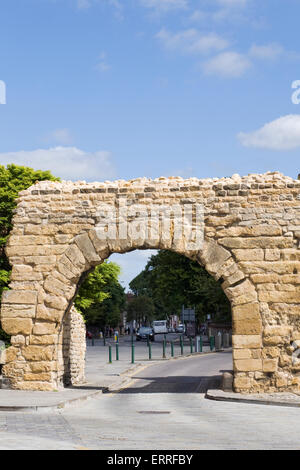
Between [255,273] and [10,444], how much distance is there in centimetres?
773

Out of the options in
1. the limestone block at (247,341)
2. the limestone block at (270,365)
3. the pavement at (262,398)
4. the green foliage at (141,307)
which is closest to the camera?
the pavement at (262,398)

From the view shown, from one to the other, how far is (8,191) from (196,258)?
10.2 m

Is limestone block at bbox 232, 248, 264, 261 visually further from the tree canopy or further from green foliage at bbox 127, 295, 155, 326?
green foliage at bbox 127, 295, 155, 326

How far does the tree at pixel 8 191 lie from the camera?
813 inches

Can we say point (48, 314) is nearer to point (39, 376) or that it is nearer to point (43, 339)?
point (43, 339)

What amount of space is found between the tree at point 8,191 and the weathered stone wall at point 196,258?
5.57m

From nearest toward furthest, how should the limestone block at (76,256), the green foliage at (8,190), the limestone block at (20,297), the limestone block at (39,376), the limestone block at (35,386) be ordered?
the limestone block at (35,386) < the limestone block at (39,376) < the limestone block at (76,256) < the limestone block at (20,297) < the green foliage at (8,190)

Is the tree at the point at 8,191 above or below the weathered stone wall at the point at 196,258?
above

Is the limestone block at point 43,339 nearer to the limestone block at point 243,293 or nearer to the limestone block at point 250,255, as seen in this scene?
the limestone block at point 243,293

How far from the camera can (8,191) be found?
22.5 metres

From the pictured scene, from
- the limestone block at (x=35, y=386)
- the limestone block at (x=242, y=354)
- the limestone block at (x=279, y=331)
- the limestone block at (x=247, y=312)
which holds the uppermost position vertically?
the limestone block at (x=247, y=312)

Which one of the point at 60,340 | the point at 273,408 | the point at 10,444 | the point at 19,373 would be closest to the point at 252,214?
the point at 273,408

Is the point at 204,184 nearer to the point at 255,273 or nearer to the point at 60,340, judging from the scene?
the point at 255,273

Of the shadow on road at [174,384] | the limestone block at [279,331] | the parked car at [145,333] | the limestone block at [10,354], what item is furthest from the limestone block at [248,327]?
the parked car at [145,333]
